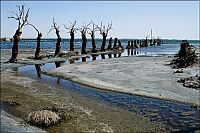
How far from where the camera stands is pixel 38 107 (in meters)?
14.8

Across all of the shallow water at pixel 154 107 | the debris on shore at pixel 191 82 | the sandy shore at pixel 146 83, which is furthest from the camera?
the debris on shore at pixel 191 82

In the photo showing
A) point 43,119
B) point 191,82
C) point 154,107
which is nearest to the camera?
point 43,119

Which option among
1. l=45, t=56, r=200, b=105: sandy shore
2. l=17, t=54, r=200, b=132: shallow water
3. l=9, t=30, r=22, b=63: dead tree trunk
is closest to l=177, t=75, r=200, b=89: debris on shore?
l=45, t=56, r=200, b=105: sandy shore

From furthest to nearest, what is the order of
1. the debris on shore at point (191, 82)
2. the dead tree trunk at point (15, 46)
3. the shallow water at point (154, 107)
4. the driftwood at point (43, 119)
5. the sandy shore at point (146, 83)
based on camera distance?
the dead tree trunk at point (15, 46) < the debris on shore at point (191, 82) < the sandy shore at point (146, 83) < the shallow water at point (154, 107) < the driftwood at point (43, 119)

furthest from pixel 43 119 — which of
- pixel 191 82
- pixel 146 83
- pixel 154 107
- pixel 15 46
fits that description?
pixel 15 46

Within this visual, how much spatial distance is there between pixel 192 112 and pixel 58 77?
13.2m

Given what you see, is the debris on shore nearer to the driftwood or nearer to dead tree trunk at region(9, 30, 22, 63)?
the driftwood

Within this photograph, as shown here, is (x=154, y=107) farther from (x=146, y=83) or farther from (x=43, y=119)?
(x=146, y=83)

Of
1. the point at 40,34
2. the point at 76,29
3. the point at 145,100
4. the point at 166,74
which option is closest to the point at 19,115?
the point at 145,100

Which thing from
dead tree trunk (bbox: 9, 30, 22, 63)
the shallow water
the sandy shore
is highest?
dead tree trunk (bbox: 9, 30, 22, 63)

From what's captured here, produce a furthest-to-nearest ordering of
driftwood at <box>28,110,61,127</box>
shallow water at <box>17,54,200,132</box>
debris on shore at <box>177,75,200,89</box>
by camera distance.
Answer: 1. debris on shore at <box>177,75,200,89</box>
2. shallow water at <box>17,54,200,132</box>
3. driftwood at <box>28,110,61,127</box>

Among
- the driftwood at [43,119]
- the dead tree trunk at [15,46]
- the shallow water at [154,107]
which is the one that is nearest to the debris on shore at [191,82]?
the shallow water at [154,107]

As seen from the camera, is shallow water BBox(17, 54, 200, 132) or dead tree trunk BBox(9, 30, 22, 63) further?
dead tree trunk BBox(9, 30, 22, 63)

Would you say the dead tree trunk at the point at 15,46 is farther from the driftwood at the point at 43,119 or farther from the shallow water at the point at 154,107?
the driftwood at the point at 43,119
